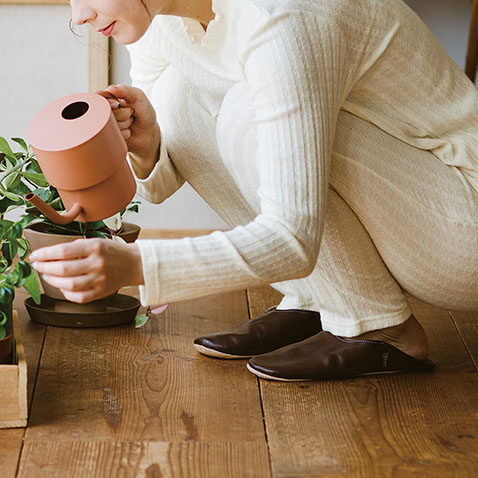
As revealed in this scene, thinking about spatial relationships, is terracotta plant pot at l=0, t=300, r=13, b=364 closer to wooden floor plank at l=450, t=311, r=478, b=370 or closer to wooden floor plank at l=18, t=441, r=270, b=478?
wooden floor plank at l=18, t=441, r=270, b=478

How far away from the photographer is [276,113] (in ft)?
3.65

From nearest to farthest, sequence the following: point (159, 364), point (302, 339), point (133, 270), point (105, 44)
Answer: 1. point (133, 270)
2. point (159, 364)
3. point (302, 339)
4. point (105, 44)

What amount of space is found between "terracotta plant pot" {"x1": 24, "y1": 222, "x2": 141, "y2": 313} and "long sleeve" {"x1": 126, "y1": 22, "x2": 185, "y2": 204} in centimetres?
11

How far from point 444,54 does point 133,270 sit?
2.27ft

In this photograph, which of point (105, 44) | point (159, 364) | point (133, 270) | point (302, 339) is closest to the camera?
point (133, 270)

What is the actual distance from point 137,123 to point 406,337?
631 millimetres

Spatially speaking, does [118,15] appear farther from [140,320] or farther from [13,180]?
[140,320]

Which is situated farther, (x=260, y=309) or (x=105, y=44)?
(x=105, y=44)

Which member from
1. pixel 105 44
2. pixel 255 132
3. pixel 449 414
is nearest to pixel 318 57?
pixel 255 132

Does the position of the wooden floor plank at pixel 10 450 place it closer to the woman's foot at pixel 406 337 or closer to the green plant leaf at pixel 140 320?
the green plant leaf at pixel 140 320

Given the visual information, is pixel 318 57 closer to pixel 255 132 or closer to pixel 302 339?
pixel 255 132

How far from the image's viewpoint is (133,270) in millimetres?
1019

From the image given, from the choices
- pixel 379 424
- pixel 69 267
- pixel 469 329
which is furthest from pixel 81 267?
pixel 469 329

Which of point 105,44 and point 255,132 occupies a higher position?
point 255,132
